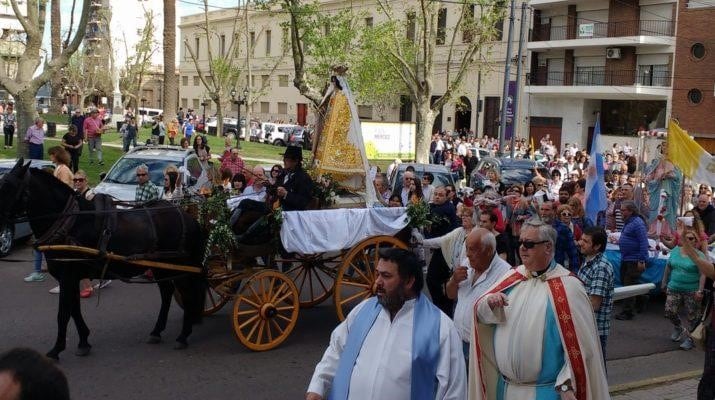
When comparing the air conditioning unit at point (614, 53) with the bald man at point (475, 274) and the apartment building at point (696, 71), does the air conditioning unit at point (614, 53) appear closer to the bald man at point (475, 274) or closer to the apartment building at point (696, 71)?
the apartment building at point (696, 71)

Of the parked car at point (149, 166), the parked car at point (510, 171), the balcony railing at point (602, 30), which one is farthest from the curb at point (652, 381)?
the balcony railing at point (602, 30)

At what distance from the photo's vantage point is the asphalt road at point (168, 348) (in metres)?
7.59

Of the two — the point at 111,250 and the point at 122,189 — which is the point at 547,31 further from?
the point at 111,250

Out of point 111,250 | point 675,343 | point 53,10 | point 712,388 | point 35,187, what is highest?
point 53,10

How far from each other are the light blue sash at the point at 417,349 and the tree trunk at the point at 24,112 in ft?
62.9

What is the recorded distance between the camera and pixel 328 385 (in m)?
4.36

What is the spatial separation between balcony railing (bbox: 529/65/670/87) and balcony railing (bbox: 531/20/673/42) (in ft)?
5.98

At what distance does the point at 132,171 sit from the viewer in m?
16.2

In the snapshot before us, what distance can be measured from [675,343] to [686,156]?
4.34 m

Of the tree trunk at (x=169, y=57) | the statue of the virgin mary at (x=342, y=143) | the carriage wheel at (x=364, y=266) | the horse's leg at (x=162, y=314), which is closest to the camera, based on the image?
the horse's leg at (x=162, y=314)

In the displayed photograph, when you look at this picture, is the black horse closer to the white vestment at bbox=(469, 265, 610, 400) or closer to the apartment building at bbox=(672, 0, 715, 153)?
the white vestment at bbox=(469, 265, 610, 400)

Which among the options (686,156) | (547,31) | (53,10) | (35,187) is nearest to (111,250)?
(35,187)

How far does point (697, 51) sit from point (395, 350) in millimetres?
40453

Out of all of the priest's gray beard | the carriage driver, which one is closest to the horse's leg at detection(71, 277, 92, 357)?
the carriage driver
